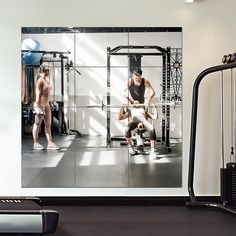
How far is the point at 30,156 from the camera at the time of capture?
4531 millimetres

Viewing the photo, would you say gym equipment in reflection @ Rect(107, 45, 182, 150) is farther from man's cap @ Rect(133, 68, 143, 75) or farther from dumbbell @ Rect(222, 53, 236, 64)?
dumbbell @ Rect(222, 53, 236, 64)

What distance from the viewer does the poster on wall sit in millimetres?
4488

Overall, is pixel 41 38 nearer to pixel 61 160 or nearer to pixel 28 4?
pixel 28 4

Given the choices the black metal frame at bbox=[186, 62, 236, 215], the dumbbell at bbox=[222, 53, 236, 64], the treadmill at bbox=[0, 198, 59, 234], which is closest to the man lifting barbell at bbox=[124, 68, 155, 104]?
the black metal frame at bbox=[186, 62, 236, 215]

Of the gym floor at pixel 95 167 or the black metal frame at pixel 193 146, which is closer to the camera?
the black metal frame at pixel 193 146

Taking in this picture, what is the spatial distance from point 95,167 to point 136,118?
689 millimetres

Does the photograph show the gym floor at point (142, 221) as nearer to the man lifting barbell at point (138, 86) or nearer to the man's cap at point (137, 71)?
the man lifting barbell at point (138, 86)

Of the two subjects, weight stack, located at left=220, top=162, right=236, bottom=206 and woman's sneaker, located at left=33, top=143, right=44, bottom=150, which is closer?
weight stack, located at left=220, top=162, right=236, bottom=206

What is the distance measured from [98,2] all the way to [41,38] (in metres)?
0.72

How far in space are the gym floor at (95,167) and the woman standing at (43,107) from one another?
56 millimetres

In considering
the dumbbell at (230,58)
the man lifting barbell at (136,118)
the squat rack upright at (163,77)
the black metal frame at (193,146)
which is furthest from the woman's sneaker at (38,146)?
the dumbbell at (230,58)

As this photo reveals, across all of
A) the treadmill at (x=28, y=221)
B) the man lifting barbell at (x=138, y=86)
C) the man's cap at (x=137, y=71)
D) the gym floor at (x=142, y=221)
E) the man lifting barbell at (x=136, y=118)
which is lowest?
the gym floor at (x=142, y=221)

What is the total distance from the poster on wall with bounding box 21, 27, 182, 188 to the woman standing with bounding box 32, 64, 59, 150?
1 cm

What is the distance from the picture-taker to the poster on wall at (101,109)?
4488 mm
